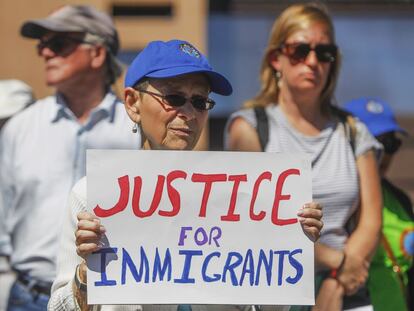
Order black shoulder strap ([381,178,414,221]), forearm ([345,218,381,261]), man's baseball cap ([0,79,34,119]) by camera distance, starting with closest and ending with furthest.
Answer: forearm ([345,218,381,261])
black shoulder strap ([381,178,414,221])
man's baseball cap ([0,79,34,119])

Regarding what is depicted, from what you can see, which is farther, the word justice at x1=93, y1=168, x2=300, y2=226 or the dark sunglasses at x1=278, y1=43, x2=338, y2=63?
the dark sunglasses at x1=278, y1=43, x2=338, y2=63

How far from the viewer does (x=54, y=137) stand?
5.35 metres

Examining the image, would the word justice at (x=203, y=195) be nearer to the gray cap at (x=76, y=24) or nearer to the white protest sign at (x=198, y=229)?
the white protest sign at (x=198, y=229)

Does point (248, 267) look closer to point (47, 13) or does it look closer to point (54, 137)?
point (54, 137)

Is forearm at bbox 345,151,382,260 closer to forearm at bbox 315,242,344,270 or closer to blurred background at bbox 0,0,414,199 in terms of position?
forearm at bbox 315,242,344,270

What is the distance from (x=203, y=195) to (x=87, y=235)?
1.21 feet

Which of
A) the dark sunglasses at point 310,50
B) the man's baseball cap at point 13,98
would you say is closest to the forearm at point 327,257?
the dark sunglasses at point 310,50

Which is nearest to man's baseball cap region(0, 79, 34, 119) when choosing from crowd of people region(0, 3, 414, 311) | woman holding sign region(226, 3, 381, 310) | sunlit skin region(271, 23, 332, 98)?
crowd of people region(0, 3, 414, 311)

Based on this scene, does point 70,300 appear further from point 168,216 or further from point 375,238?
point 375,238

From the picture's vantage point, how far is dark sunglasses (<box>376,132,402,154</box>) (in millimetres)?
5746

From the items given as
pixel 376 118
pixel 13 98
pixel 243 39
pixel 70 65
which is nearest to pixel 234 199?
pixel 70 65

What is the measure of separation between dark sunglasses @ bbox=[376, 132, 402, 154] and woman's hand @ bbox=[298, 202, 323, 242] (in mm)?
2344

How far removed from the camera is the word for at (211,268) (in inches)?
133

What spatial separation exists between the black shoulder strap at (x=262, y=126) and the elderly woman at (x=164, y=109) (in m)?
1.28
